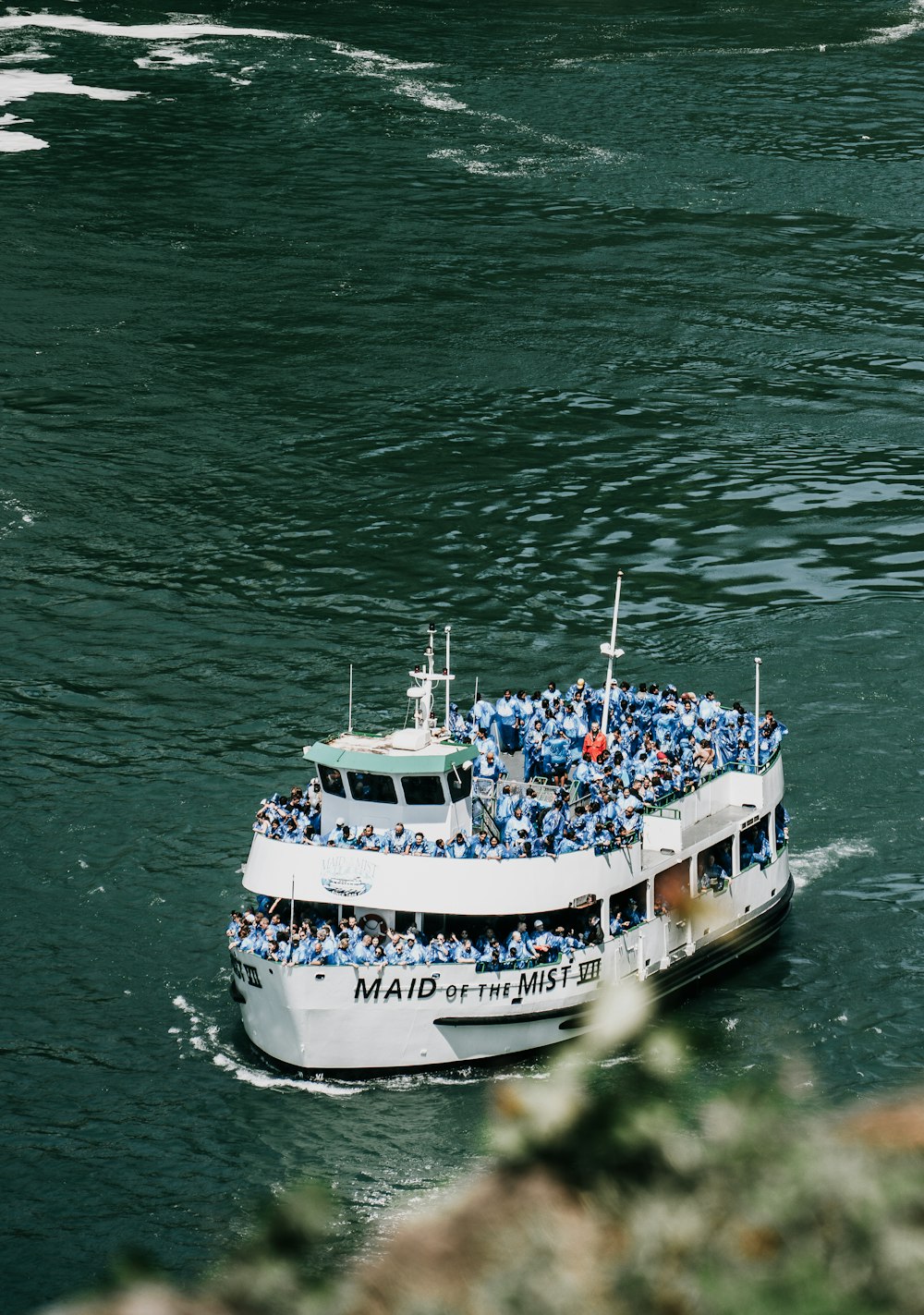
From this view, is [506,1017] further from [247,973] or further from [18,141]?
[18,141]

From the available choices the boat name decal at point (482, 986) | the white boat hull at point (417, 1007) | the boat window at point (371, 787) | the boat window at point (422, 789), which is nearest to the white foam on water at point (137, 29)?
the boat window at point (371, 787)

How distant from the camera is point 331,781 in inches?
1736

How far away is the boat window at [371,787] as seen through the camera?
43625 millimetres

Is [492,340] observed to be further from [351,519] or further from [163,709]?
[163,709]

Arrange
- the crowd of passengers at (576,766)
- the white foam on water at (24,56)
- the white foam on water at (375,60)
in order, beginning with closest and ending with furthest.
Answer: the crowd of passengers at (576,766) < the white foam on water at (375,60) < the white foam on water at (24,56)

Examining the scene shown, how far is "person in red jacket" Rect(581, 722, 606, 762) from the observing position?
1873 inches

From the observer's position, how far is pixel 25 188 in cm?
11281

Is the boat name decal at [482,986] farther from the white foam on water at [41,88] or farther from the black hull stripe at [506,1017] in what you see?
the white foam on water at [41,88]

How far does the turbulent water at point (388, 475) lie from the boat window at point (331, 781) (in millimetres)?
5881

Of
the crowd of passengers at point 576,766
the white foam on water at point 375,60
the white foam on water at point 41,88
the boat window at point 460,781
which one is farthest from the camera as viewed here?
the white foam on water at point 375,60

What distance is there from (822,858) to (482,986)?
14.4 metres

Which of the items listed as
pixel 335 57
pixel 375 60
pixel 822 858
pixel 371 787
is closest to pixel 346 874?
pixel 371 787

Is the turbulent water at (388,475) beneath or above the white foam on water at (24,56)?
beneath

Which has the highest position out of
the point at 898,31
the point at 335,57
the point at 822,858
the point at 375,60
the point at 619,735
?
the point at 898,31
